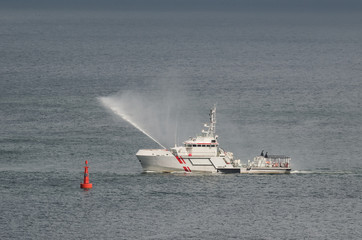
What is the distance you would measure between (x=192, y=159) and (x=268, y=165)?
34.2 feet

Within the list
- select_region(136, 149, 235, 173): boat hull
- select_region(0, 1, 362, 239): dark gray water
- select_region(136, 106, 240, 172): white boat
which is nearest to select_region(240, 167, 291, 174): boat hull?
select_region(0, 1, 362, 239): dark gray water

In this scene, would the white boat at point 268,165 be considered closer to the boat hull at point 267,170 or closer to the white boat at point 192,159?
the boat hull at point 267,170

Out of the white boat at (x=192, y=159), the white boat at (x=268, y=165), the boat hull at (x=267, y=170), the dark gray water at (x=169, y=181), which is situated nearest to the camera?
the dark gray water at (x=169, y=181)

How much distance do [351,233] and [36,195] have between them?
38.4 meters

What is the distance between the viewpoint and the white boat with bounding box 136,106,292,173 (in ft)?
471

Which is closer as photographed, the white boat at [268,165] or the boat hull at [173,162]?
the boat hull at [173,162]

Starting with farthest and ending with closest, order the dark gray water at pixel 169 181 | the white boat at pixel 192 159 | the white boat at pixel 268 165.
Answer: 1. the white boat at pixel 268 165
2. the white boat at pixel 192 159
3. the dark gray water at pixel 169 181

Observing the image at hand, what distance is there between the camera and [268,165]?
14562 cm

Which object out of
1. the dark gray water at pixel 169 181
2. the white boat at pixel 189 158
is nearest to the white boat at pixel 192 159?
the white boat at pixel 189 158

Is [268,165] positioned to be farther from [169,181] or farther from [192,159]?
[169,181]

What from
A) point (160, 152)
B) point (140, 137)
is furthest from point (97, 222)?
point (140, 137)

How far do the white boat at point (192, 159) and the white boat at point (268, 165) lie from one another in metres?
0.30

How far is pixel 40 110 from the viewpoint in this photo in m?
192

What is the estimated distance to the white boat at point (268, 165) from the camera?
14500cm
